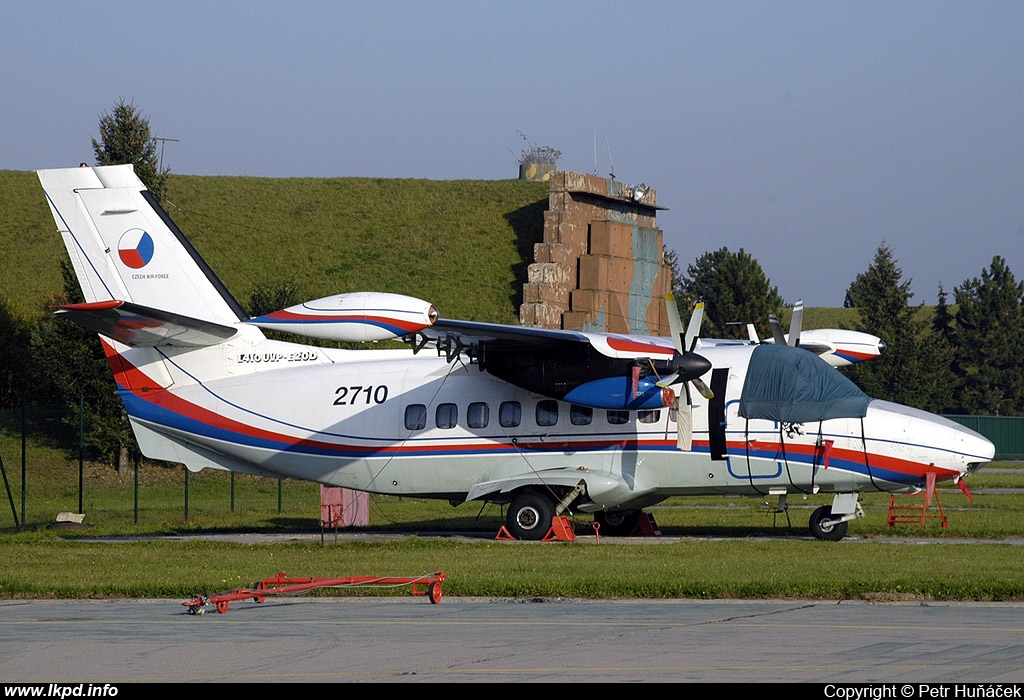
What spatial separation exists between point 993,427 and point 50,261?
52950 millimetres

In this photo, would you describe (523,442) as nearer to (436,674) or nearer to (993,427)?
(436,674)

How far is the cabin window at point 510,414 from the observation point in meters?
24.3

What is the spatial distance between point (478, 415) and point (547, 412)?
4.97ft

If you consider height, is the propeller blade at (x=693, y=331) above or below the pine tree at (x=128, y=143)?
below

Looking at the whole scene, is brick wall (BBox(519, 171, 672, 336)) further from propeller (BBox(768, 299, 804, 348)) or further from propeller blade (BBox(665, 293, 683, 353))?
propeller blade (BBox(665, 293, 683, 353))

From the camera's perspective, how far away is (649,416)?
23453mm

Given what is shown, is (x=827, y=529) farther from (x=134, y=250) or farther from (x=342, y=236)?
(x=342, y=236)

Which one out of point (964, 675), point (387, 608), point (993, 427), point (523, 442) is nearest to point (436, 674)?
point (964, 675)

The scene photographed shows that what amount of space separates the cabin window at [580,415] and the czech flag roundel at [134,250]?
9.89 m

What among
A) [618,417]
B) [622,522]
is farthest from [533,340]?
[622,522]

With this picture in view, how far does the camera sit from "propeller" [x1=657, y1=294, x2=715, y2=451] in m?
21.6

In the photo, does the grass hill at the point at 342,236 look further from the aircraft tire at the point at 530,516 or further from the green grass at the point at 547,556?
the aircraft tire at the point at 530,516

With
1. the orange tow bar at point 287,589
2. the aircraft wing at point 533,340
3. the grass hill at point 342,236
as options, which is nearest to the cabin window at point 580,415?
the aircraft wing at point 533,340

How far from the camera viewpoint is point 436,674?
941cm
